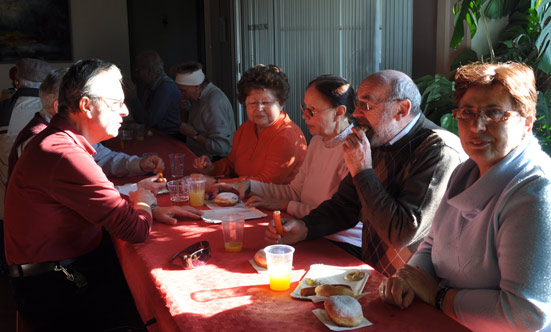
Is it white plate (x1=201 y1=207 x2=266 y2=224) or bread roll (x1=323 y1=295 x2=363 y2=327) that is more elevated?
bread roll (x1=323 y1=295 x2=363 y2=327)

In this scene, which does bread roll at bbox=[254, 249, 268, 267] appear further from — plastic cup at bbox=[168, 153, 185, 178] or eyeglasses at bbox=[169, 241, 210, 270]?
plastic cup at bbox=[168, 153, 185, 178]

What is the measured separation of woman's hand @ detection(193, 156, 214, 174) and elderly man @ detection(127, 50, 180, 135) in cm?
230

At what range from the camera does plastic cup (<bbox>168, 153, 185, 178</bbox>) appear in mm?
3396

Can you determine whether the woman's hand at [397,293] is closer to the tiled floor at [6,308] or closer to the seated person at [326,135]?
the seated person at [326,135]

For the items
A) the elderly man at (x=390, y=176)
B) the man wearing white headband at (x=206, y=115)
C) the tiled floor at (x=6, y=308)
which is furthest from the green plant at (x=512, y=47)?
the tiled floor at (x=6, y=308)

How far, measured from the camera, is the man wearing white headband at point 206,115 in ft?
16.0

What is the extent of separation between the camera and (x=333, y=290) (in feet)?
4.91

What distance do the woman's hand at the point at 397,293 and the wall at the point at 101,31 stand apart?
6886 millimetres

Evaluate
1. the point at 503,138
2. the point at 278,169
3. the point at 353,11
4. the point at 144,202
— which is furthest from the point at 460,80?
the point at 353,11

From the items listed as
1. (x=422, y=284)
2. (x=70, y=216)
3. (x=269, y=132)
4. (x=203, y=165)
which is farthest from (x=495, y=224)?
(x=203, y=165)

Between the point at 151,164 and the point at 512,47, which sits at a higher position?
the point at 512,47

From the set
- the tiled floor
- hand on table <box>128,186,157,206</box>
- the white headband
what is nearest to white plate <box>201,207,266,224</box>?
hand on table <box>128,186,157,206</box>

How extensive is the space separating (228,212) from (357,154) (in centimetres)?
79

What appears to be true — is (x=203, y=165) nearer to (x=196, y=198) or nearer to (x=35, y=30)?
(x=196, y=198)
